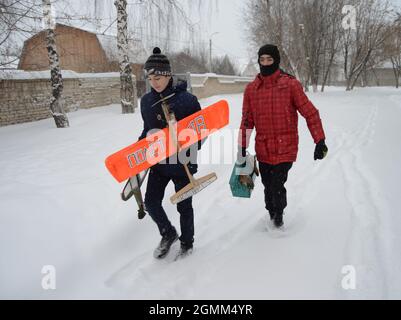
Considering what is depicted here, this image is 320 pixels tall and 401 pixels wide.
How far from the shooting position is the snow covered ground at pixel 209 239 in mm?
2506

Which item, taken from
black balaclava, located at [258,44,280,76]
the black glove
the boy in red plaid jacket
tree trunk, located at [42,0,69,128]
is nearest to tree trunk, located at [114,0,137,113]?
tree trunk, located at [42,0,69,128]

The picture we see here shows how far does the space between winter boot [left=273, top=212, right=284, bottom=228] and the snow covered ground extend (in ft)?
0.31

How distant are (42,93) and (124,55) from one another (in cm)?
321

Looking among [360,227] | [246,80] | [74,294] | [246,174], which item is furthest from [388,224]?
[246,80]

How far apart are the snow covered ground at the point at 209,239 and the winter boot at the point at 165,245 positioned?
0.07 m

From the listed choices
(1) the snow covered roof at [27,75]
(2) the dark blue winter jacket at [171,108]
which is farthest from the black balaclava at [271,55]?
(1) the snow covered roof at [27,75]

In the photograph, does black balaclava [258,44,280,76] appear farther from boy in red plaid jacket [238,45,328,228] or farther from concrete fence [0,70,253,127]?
concrete fence [0,70,253,127]

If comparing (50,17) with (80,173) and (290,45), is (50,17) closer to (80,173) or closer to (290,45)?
(80,173)

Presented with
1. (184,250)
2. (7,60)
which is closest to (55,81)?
(7,60)

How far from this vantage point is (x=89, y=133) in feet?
24.8

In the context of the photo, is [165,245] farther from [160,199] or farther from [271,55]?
[271,55]

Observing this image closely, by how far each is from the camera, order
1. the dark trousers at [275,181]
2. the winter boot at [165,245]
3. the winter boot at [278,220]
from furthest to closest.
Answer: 1. the winter boot at [278,220]
2. the dark trousers at [275,181]
3. the winter boot at [165,245]

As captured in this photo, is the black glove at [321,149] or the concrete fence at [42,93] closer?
the black glove at [321,149]

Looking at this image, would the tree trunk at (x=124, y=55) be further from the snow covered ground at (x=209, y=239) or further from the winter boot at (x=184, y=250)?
the winter boot at (x=184, y=250)
